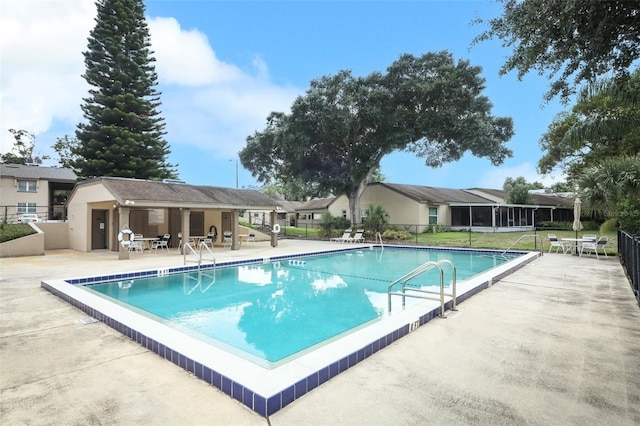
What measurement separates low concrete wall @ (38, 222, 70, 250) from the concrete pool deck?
14.4 metres

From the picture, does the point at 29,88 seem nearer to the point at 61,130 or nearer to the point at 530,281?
the point at 61,130

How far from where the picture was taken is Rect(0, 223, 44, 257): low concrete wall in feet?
47.5

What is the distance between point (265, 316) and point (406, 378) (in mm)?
3933

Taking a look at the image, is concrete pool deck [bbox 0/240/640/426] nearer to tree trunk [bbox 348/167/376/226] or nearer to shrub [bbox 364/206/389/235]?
shrub [bbox 364/206/389/235]

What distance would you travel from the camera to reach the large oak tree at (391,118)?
2314cm

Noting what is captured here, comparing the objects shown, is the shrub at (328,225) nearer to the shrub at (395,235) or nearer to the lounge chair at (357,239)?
the lounge chair at (357,239)

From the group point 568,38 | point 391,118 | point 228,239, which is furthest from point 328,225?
point 568,38

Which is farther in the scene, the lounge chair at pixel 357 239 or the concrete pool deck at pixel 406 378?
the lounge chair at pixel 357 239

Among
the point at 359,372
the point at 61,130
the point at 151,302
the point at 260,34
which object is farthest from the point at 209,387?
the point at 61,130

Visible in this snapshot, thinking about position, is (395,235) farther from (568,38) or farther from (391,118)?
(568,38)

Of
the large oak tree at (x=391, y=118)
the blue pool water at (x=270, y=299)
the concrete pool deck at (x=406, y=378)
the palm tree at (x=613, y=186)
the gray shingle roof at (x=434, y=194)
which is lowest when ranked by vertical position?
the blue pool water at (x=270, y=299)

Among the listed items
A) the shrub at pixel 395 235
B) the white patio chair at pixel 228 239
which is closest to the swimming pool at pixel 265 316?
the white patio chair at pixel 228 239

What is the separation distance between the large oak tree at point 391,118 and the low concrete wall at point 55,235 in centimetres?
1320

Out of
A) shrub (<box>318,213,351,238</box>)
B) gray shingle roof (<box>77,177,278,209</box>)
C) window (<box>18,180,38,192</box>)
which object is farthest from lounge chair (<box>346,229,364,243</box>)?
window (<box>18,180,38,192</box>)
